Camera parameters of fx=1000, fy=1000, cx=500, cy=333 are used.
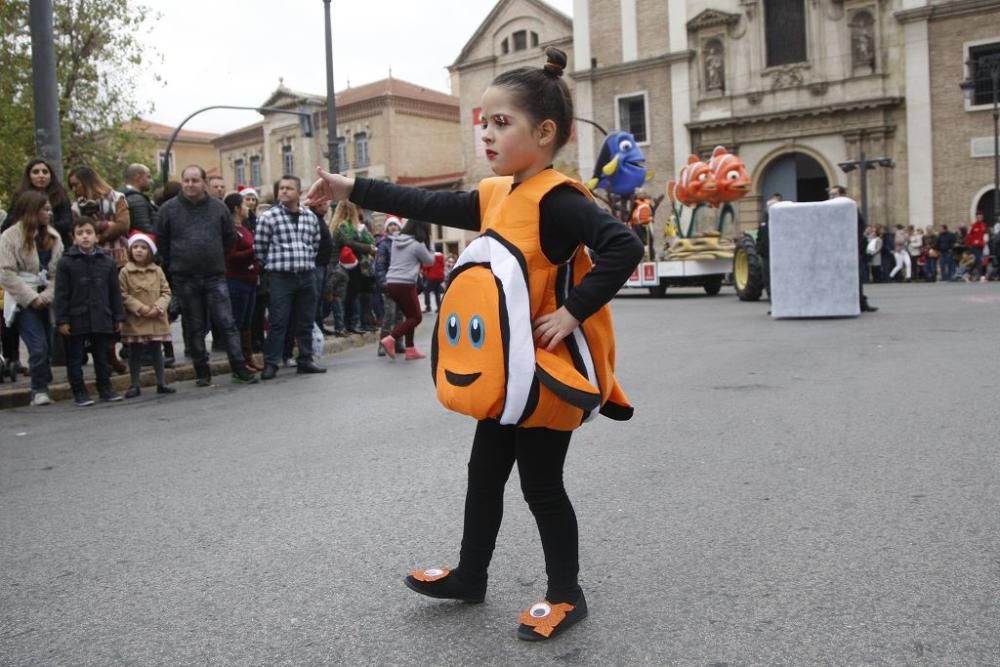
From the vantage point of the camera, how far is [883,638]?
2.78m

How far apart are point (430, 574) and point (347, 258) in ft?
35.3

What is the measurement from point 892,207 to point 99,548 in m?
34.0

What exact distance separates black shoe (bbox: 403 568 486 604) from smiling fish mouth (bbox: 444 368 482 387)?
685 millimetres

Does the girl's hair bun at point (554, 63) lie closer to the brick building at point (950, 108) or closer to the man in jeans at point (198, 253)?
the man in jeans at point (198, 253)

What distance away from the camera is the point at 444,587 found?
123 inches

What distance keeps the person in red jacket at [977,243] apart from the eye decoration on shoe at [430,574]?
1069 inches

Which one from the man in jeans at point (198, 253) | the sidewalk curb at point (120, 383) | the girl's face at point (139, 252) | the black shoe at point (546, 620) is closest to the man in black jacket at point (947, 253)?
the sidewalk curb at point (120, 383)

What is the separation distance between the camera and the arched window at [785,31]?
119 feet

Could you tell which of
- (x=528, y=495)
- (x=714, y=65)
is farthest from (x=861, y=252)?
(x=714, y=65)

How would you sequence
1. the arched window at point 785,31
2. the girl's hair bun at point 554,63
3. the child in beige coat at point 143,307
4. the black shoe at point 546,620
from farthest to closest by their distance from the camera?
the arched window at point 785,31
the child in beige coat at point 143,307
the girl's hair bun at point 554,63
the black shoe at point 546,620

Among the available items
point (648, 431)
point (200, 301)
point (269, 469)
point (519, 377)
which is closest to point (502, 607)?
point (519, 377)

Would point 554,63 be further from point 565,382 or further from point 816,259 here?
point 816,259

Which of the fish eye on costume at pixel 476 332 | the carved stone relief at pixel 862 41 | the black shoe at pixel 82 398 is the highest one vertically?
the carved stone relief at pixel 862 41

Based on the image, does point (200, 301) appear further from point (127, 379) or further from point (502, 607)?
point (502, 607)
